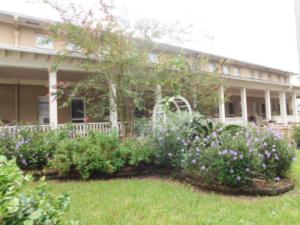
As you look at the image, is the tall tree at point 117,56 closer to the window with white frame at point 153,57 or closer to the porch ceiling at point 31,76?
the window with white frame at point 153,57

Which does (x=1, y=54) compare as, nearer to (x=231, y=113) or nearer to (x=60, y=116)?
(x=60, y=116)

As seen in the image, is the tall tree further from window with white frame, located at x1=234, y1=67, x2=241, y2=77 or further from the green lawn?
window with white frame, located at x1=234, y1=67, x2=241, y2=77

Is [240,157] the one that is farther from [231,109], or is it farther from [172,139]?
[231,109]

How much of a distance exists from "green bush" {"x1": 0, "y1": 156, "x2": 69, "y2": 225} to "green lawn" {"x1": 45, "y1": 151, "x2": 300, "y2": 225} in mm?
1676

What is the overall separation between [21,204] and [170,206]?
288cm

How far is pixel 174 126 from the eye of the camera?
679 cm

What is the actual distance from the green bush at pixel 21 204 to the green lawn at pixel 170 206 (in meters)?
1.68

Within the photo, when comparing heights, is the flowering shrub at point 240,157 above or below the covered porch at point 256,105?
below

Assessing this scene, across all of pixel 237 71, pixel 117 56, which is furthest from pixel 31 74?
pixel 237 71

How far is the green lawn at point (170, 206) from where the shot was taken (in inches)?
146

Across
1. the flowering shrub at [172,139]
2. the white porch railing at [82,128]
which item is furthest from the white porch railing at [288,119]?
the flowering shrub at [172,139]

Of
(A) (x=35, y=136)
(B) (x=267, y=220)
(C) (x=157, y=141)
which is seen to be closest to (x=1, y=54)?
(A) (x=35, y=136)

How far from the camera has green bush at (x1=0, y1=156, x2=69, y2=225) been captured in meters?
1.78

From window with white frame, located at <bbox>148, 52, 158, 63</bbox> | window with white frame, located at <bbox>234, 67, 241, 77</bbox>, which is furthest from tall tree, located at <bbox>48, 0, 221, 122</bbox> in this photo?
window with white frame, located at <bbox>234, 67, 241, 77</bbox>
